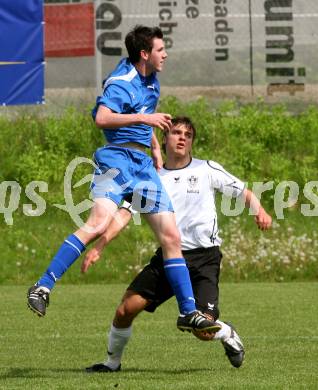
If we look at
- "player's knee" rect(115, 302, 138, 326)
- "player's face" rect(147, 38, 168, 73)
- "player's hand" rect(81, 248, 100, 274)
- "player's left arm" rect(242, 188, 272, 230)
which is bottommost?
"player's knee" rect(115, 302, 138, 326)

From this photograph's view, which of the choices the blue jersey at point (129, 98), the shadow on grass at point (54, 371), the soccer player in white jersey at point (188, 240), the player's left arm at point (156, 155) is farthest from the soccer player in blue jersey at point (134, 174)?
the shadow on grass at point (54, 371)

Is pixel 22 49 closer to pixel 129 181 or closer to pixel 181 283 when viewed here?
pixel 129 181

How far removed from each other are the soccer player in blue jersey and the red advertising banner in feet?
40.1

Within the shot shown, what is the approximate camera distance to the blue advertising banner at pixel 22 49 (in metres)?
20.4

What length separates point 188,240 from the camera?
28.5ft

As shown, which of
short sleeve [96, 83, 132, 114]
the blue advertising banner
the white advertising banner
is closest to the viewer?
short sleeve [96, 83, 132, 114]

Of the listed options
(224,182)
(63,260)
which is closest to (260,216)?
(224,182)

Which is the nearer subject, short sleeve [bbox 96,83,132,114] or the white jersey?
short sleeve [bbox 96,83,132,114]

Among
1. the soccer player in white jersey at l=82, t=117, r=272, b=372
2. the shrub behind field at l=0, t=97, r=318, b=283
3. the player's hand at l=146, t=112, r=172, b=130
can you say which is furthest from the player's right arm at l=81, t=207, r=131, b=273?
the shrub behind field at l=0, t=97, r=318, b=283

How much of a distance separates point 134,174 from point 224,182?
2.31ft

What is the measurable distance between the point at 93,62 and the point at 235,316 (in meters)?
8.60

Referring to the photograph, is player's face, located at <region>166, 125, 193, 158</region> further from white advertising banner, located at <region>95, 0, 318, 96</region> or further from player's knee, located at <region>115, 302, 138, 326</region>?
white advertising banner, located at <region>95, 0, 318, 96</region>

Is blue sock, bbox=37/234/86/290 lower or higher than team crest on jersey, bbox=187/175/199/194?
lower

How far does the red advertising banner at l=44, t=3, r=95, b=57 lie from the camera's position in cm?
2064
